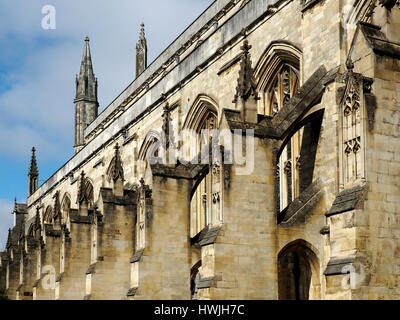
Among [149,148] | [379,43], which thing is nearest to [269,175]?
[379,43]

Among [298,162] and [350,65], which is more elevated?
Result: [350,65]

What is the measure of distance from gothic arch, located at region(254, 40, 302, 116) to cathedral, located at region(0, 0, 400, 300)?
0.13ft

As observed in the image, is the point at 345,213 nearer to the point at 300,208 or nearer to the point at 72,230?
the point at 300,208

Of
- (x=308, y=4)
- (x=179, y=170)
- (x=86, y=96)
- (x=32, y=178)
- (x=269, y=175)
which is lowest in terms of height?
(x=269, y=175)

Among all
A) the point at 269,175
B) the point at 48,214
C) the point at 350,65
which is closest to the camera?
the point at 350,65

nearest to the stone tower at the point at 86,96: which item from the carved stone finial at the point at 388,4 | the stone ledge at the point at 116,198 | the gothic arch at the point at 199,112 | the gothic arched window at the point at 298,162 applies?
the stone ledge at the point at 116,198

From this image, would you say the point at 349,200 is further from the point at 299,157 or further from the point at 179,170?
→ the point at 179,170

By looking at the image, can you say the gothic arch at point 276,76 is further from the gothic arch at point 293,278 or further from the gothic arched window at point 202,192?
the gothic arch at point 293,278

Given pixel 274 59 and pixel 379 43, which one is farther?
pixel 274 59

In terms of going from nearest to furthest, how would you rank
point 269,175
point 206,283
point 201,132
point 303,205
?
point 206,283 → point 303,205 → point 269,175 → point 201,132

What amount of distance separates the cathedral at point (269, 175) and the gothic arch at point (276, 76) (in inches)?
1.5

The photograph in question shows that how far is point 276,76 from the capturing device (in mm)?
18750

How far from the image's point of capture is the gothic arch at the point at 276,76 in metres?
17.8

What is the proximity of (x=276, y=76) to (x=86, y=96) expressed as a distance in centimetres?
3547
